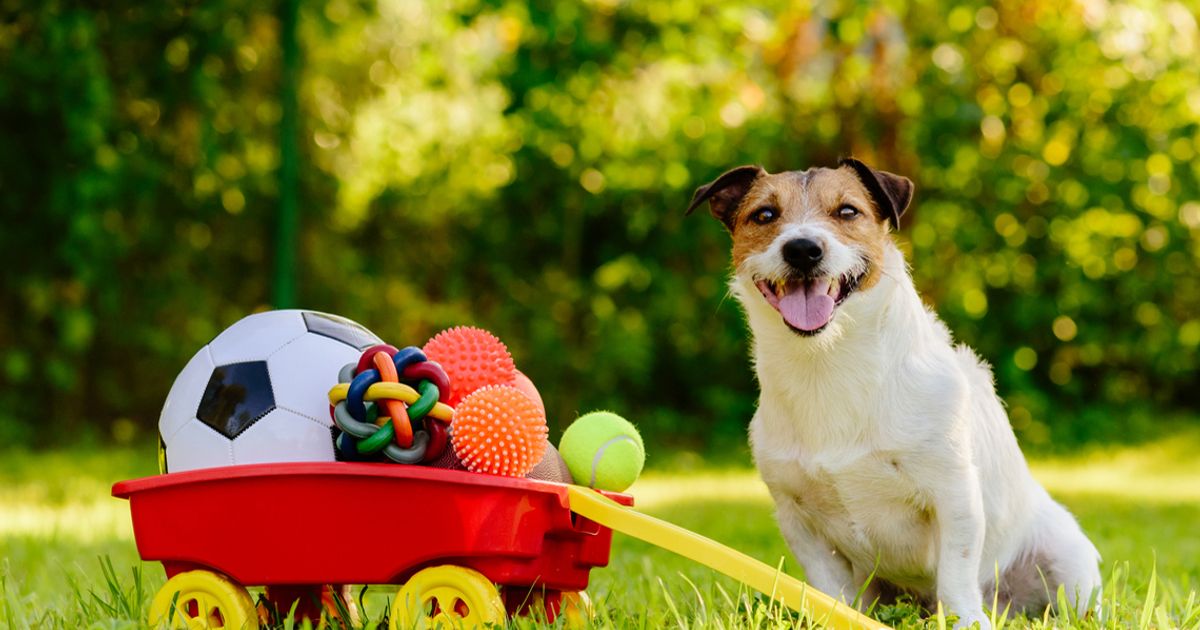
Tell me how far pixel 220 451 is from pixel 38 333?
7894mm

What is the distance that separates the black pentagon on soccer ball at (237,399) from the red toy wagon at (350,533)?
165mm

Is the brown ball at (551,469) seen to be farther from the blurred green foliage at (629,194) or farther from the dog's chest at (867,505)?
the blurred green foliage at (629,194)

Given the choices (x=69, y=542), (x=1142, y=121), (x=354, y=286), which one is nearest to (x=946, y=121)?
(x=1142, y=121)

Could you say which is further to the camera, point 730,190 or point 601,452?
point 730,190

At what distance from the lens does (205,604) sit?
8.88 feet

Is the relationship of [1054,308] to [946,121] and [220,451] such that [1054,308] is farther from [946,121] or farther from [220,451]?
[220,451]

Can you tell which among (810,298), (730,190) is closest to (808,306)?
(810,298)

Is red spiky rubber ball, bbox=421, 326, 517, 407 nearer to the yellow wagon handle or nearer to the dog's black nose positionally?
the yellow wagon handle

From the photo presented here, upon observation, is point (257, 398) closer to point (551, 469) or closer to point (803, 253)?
point (551, 469)

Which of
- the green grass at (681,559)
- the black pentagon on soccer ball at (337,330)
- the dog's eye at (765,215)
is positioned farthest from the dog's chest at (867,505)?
the black pentagon on soccer ball at (337,330)

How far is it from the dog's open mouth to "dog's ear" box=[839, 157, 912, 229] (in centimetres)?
27

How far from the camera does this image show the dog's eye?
3.29 metres

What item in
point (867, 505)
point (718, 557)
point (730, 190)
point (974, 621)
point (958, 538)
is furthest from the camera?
point (730, 190)

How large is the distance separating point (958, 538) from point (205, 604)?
5.61 ft
